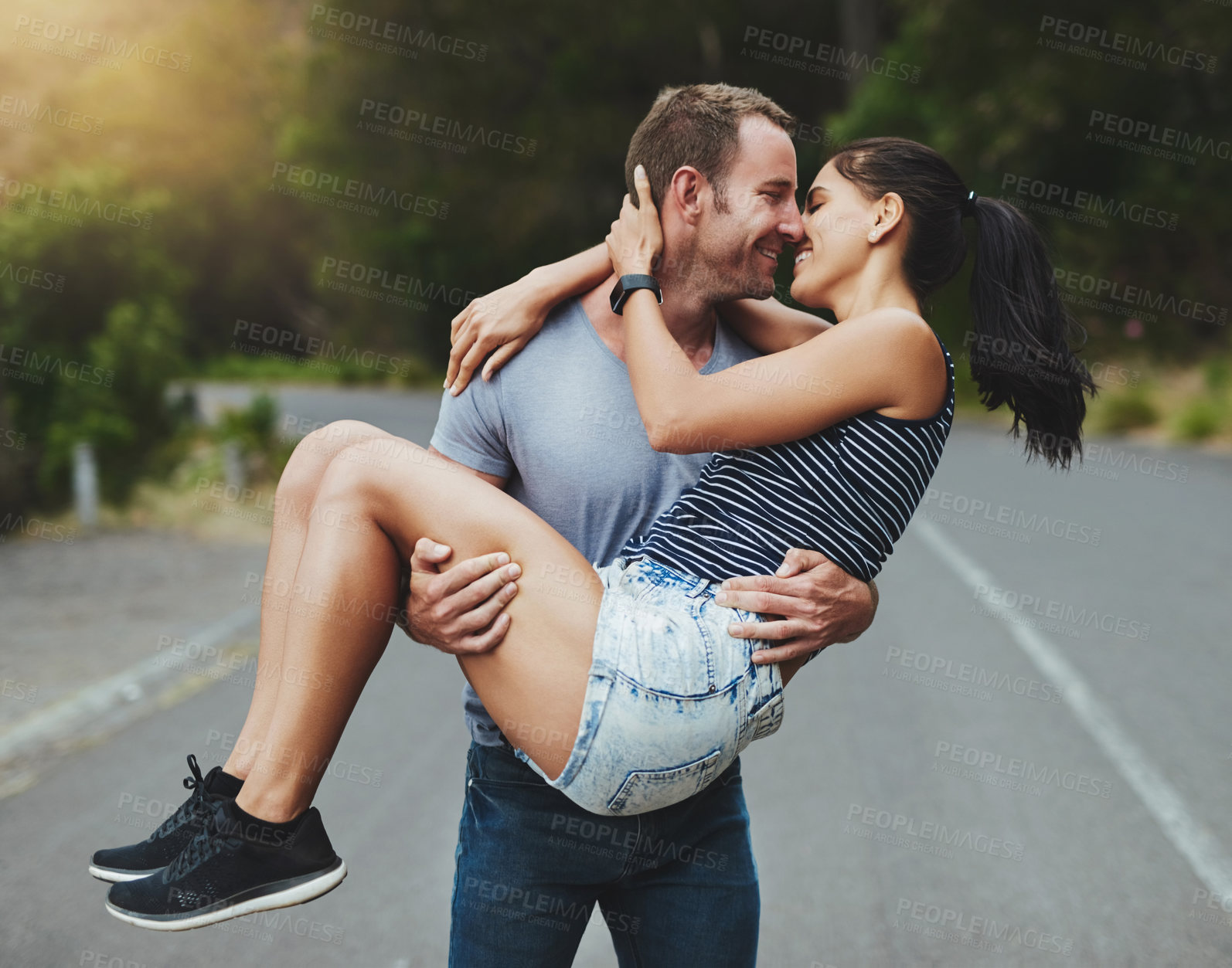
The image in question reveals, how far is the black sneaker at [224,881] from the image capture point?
79.0 inches

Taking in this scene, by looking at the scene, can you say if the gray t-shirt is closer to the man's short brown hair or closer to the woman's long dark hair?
the man's short brown hair

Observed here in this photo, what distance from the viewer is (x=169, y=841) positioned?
2.12 metres

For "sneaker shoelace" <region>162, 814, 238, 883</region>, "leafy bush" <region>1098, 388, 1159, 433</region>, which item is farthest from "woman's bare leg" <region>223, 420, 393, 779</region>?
"leafy bush" <region>1098, 388, 1159, 433</region>

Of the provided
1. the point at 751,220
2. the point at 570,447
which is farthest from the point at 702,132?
the point at 570,447

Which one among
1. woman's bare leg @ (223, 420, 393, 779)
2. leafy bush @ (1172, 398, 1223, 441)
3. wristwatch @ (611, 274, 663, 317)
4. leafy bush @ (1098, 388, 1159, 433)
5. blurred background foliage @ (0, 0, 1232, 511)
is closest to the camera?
woman's bare leg @ (223, 420, 393, 779)

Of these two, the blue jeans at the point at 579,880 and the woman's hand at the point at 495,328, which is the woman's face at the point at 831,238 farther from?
the blue jeans at the point at 579,880

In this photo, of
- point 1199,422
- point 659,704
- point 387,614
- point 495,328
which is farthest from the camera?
point 1199,422

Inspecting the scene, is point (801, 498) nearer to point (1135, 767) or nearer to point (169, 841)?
point (169, 841)

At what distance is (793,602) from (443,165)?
33241mm

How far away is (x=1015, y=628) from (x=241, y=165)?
5028 centimetres

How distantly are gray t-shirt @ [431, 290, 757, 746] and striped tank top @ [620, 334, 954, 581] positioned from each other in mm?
132

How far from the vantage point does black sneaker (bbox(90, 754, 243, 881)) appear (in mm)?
2094

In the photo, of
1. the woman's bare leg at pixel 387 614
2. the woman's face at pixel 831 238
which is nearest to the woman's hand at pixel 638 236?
the woman's face at pixel 831 238

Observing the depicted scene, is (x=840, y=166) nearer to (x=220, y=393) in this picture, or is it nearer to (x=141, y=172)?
(x=220, y=393)
